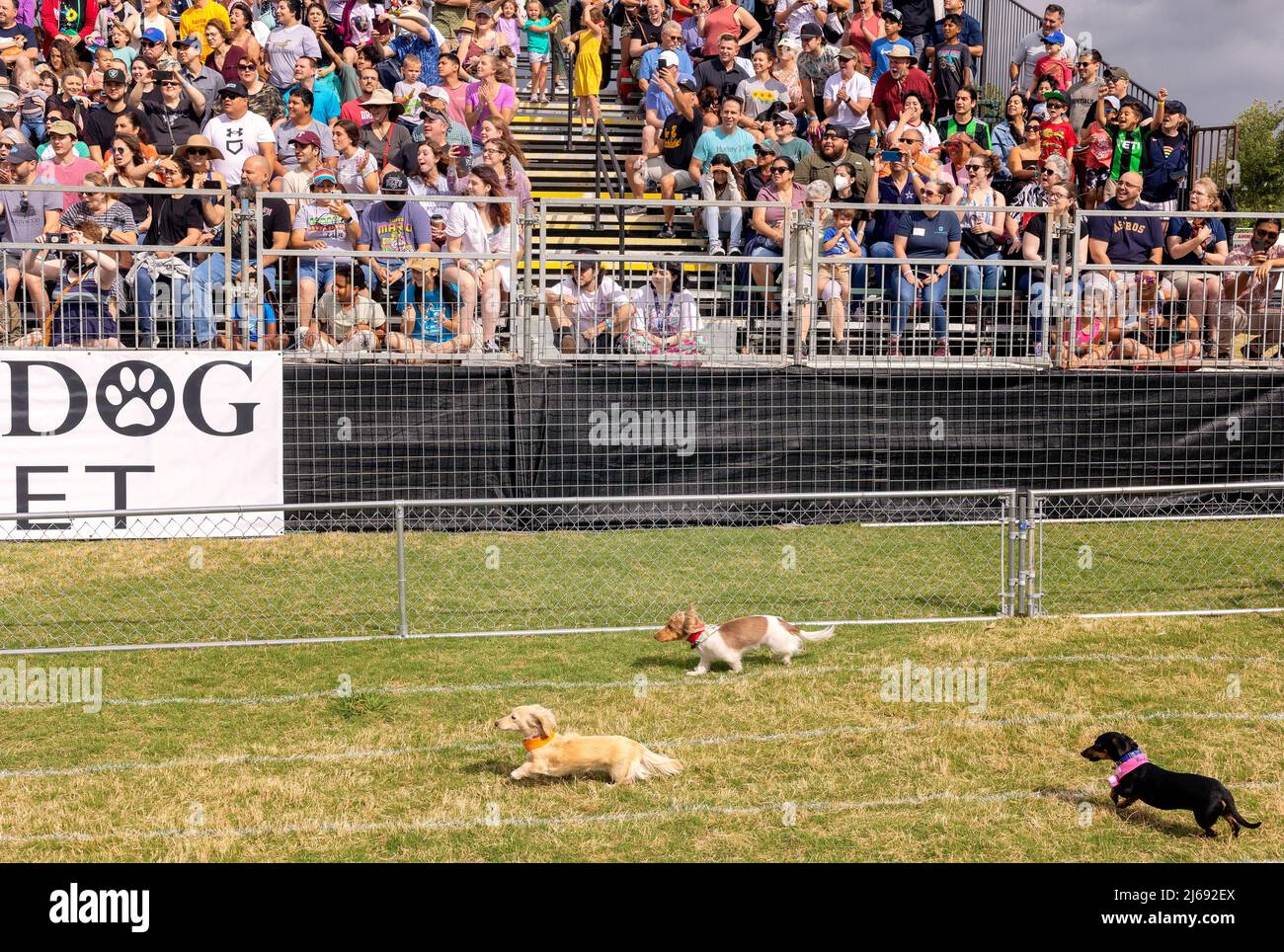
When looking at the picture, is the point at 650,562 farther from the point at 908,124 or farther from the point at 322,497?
the point at 908,124

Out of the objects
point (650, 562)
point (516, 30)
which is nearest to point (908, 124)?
point (516, 30)

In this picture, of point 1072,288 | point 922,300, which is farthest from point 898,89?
point 922,300

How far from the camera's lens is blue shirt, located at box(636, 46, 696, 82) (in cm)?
2041

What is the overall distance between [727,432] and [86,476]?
624cm

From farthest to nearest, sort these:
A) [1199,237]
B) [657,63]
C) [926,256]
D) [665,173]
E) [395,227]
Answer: [657,63] → [665,173] → [1199,237] → [926,256] → [395,227]

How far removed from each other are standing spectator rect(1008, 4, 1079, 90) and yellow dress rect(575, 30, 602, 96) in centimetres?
670

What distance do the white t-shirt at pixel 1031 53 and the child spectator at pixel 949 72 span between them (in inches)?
48.3

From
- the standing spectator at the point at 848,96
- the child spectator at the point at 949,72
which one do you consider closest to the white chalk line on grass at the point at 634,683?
the standing spectator at the point at 848,96

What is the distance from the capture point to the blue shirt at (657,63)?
Answer: 20.4 meters

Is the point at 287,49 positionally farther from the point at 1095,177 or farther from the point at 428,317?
the point at 1095,177

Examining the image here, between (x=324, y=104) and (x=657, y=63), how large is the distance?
488 cm

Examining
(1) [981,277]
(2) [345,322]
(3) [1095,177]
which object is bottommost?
(2) [345,322]

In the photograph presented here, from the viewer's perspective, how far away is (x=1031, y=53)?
22281 millimetres

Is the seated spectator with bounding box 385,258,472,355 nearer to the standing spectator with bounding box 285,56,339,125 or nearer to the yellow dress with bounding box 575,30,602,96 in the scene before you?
the standing spectator with bounding box 285,56,339,125
